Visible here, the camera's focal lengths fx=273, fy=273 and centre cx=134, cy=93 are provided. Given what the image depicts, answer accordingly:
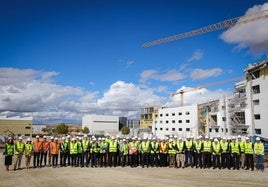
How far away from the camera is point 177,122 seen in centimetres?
8406

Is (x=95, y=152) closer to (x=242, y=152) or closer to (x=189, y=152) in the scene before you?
(x=189, y=152)

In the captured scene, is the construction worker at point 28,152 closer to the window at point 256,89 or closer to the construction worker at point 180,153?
the construction worker at point 180,153

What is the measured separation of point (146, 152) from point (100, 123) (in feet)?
443

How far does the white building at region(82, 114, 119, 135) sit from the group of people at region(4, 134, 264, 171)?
12779cm

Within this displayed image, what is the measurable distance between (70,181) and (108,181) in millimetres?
1894

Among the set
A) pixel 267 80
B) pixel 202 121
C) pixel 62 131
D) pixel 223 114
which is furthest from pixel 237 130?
pixel 62 131

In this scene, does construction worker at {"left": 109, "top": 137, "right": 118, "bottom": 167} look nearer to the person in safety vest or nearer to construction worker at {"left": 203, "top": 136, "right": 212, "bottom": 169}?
the person in safety vest

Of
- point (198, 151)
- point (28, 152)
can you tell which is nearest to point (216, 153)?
point (198, 151)

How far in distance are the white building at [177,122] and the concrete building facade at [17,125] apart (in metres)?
54.9

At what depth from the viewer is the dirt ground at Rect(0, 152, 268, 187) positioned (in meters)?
13.2

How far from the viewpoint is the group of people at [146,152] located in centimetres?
1858

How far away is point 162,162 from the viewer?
1961cm

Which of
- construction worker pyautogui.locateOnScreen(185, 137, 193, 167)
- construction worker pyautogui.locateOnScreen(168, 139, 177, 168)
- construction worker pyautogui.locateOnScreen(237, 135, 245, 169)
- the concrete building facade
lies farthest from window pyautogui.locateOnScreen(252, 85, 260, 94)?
the concrete building facade

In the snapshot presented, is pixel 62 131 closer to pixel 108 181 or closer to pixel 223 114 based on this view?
pixel 223 114
